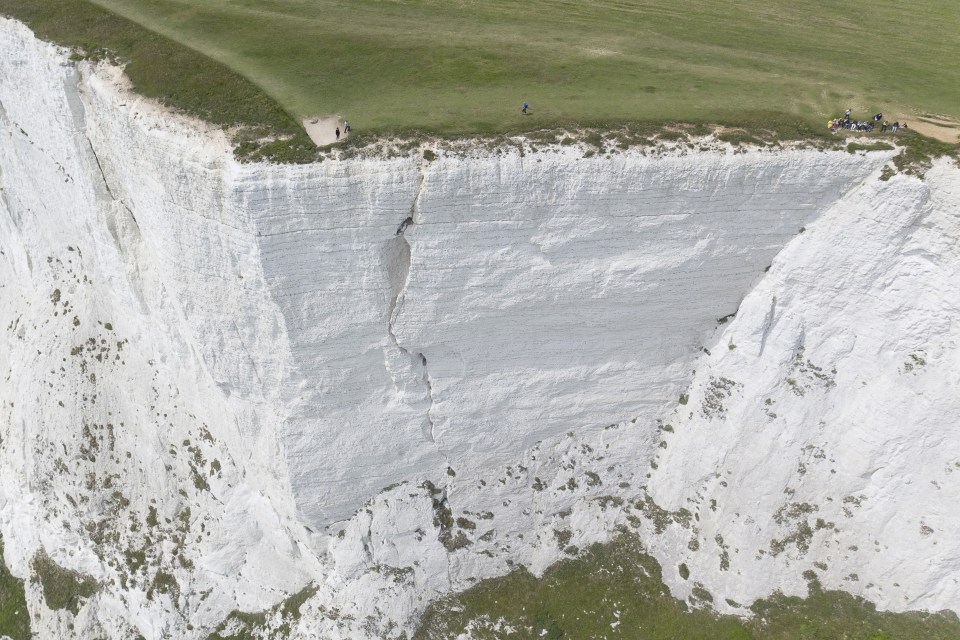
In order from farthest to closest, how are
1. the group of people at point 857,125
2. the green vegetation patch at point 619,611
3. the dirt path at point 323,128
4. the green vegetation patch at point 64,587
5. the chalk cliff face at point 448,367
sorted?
the green vegetation patch at point 64,587
the green vegetation patch at point 619,611
the group of people at point 857,125
the chalk cliff face at point 448,367
the dirt path at point 323,128

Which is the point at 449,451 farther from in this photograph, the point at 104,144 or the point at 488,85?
the point at 104,144

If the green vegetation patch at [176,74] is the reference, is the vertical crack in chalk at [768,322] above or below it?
below

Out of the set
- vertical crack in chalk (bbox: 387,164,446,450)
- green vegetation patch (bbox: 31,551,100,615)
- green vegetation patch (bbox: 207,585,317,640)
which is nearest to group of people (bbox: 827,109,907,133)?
vertical crack in chalk (bbox: 387,164,446,450)

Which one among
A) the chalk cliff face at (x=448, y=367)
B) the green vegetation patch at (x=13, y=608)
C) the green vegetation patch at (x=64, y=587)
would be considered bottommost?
the green vegetation patch at (x=13, y=608)

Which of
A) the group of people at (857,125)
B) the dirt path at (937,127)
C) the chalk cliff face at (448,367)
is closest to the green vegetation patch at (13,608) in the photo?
the chalk cliff face at (448,367)

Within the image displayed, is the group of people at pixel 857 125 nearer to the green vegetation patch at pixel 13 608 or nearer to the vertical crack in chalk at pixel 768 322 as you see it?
the vertical crack in chalk at pixel 768 322

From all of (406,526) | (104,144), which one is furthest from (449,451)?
(104,144)

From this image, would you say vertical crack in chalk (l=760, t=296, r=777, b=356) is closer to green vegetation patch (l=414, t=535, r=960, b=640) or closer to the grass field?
the grass field
